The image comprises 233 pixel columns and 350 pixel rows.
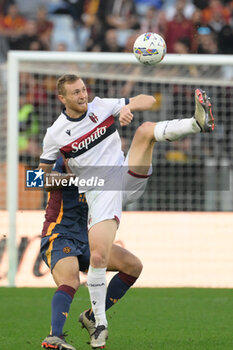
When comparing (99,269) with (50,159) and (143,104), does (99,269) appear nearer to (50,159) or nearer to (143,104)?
(50,159)

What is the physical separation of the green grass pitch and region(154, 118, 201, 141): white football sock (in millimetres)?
1646

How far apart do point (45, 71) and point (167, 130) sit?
6226 millimetres

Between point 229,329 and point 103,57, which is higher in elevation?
point 103,57

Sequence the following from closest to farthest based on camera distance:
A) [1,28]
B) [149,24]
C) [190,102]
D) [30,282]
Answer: [30,282]
[190,102]
[149,24]
[1,28]

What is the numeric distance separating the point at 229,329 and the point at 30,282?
4278 millimetres

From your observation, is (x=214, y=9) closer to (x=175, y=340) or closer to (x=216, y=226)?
(x=216, y=226)

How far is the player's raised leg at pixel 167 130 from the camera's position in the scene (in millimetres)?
5629

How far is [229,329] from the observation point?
22.9 feet

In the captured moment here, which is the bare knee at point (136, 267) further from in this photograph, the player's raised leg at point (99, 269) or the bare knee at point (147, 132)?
the bare knee at point (147, 132)

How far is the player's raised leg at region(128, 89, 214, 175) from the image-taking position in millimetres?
5629

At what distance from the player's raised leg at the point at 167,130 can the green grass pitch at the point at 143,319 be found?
4.80ft

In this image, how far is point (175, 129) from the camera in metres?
5.80

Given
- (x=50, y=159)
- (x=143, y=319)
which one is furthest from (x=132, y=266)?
(x=143, y=319)

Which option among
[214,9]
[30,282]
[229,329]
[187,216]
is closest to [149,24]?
[214,9]
